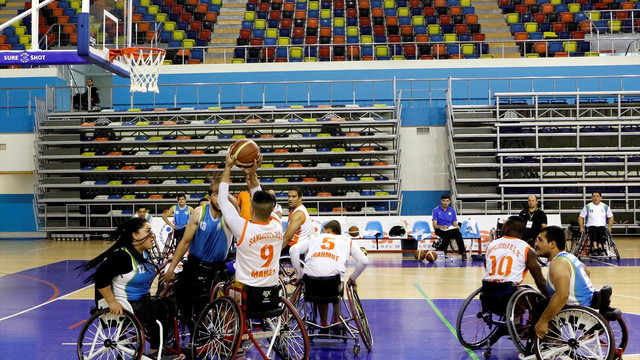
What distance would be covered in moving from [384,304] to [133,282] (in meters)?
4.35

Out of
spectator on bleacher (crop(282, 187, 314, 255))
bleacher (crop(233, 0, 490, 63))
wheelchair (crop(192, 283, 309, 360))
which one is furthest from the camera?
bleacher (crop(233, 0, 490, 63))

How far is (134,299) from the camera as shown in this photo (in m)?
5.35

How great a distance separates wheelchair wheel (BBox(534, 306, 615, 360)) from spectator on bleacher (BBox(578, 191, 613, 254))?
8.94 meters

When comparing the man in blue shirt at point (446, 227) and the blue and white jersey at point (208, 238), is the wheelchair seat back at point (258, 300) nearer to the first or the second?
the blue and white jersey at point (208, 238)

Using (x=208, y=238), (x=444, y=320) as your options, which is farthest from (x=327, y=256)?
(x=444, y=320)

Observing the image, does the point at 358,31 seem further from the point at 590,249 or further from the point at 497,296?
the point at 497,296

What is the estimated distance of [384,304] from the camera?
8.98 metres

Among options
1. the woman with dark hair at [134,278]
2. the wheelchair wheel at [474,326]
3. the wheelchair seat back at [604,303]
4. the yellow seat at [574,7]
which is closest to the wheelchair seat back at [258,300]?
the woman with dark hair at [134,278]

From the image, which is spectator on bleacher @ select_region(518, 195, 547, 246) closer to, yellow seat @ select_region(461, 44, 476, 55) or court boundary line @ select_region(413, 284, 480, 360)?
court boundary line @ select_region(413, 284, 480, 360)

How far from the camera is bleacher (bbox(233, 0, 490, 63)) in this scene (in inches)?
859

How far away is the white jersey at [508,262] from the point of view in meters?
6.14

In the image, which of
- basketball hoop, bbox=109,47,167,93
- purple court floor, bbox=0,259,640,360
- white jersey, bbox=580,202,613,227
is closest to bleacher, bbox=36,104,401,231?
white jersey, bbox=580,202,613,227

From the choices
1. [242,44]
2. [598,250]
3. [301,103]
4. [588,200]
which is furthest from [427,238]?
[242,44]

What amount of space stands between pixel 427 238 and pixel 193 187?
7.93 metres
